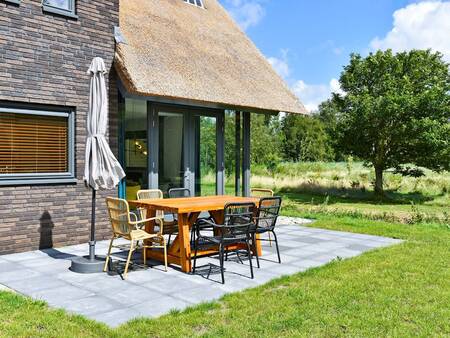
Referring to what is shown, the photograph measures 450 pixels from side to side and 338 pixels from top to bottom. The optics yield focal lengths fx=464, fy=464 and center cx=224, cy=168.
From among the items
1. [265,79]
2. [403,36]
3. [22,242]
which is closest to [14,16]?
[22,242]

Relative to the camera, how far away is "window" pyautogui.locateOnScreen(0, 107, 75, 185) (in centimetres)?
723

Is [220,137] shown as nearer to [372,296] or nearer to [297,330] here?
[372,296]

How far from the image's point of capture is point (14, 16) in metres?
7.15

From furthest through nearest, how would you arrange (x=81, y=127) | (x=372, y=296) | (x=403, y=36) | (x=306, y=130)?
1. (x=306, y=130)
2. (x=403, y=36)
3. (x=81, y=127)
4. (x=372, y=296)

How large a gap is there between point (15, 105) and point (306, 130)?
40.9 m

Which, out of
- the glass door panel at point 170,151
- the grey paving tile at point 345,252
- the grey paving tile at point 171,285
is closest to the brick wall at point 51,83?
the glass door panel at point 170,151

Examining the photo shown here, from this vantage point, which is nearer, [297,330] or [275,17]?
[297,330]

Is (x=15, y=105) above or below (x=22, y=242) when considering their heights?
above

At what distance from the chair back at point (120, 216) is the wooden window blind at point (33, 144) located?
2.23 meters

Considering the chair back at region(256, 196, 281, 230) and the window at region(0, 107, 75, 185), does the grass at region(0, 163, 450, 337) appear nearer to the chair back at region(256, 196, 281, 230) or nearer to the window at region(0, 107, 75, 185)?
the chair back at region(256, 196, 281, 230)

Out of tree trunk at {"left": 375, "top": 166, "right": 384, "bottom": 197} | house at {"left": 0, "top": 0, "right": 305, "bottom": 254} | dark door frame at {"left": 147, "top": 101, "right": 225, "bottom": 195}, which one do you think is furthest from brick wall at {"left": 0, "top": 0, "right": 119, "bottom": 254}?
tree trunk at {"left": 375, "top": 166, "right": 384, "bottom": 197}

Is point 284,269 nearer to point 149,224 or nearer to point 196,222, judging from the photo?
point 196,222

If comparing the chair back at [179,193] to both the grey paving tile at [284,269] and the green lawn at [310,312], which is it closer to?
the grey paving tile at [284,269]

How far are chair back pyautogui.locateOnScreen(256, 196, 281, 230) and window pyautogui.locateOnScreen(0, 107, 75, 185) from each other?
3397 millimetres
